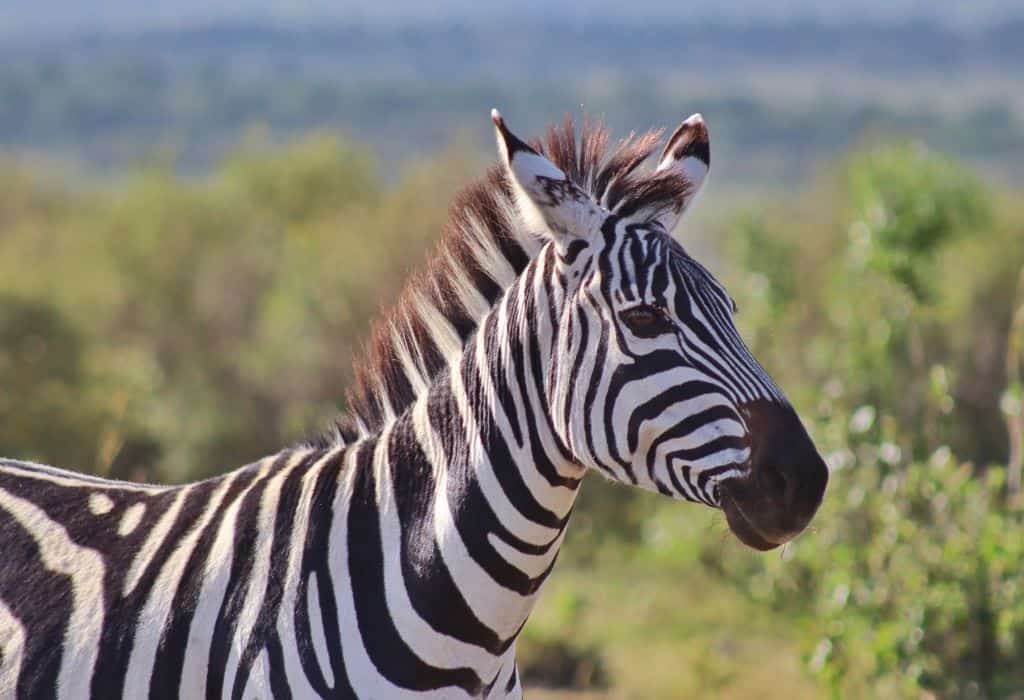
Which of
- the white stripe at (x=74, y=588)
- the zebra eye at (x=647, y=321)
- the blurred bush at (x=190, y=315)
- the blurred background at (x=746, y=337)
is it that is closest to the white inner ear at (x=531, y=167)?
the zebra eye at (x=647, y=321)

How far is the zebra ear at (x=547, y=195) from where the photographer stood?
142 inches

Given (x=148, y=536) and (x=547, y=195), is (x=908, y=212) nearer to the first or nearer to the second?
(x=547, y=195)

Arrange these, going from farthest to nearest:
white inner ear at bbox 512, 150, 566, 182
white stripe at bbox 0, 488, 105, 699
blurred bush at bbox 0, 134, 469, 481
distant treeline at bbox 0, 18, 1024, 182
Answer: distant treeline at bbox 0, 18, 1024, 182 < blurred bush at bbox 0, 134, 469, 481 < white stripe at bbox 0, 488, 105, 699 < white inner ear at bbox 512, 150, 566, 182

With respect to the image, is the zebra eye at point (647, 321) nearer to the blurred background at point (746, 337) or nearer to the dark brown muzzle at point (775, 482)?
the dark brown muzzle at point (775, 482)

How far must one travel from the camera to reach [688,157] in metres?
4.03

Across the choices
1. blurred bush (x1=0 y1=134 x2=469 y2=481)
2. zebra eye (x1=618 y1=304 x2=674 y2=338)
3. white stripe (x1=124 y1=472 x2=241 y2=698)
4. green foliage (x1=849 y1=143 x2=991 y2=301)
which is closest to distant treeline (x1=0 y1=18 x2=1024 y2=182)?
blurred bush (x1=0 y1=134 x2=469 y2=481)

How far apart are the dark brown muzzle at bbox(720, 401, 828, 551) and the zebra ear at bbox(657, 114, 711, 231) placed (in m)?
0.76

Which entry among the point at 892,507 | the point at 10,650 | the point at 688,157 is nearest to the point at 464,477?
the point at 688,157

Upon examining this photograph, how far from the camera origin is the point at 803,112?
13850 cm

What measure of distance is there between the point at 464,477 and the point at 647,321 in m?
0.67

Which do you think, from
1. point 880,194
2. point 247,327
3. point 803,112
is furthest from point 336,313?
point 803,112

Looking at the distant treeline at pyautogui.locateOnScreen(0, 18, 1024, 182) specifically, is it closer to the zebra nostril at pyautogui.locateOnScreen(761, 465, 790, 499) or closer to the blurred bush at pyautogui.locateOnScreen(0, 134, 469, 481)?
the blurred bush at pyautogui.locateOnScreen(0, 134, 469, 481)

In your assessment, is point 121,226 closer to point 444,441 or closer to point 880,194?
point 880,194

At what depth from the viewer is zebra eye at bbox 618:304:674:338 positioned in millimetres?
3508
